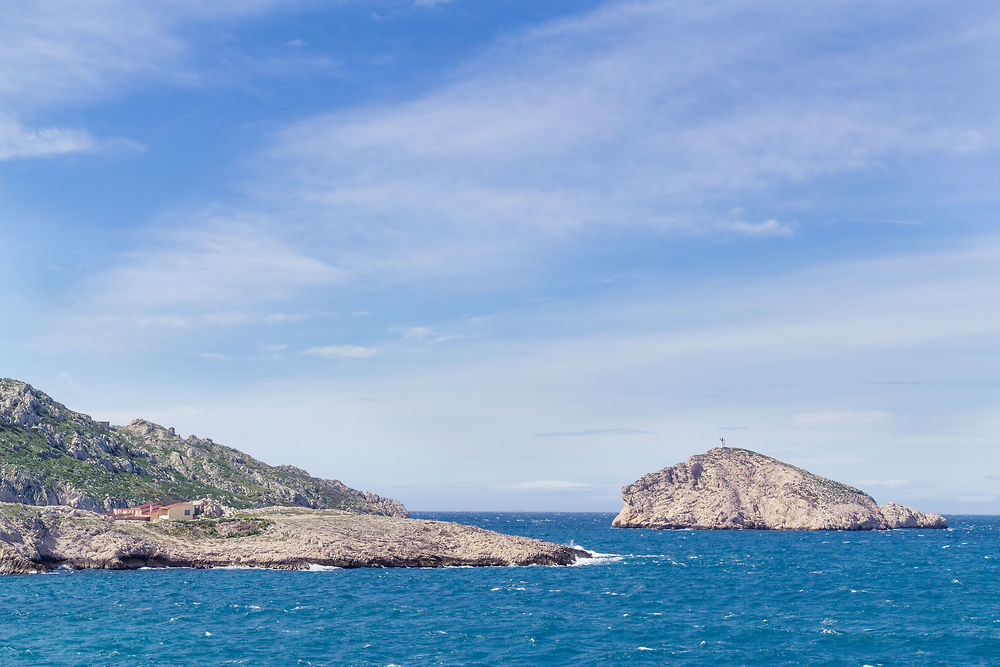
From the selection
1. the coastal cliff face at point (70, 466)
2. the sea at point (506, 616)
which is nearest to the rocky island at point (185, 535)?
the coastal cliff face at point (70, 466)

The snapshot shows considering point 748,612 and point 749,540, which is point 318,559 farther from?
point 749,540

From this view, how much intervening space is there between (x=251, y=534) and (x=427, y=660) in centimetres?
6519

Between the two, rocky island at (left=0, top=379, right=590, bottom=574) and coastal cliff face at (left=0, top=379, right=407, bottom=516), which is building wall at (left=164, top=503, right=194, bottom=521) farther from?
coastal cliff face at (left=0, top=379, right=407, bottom=516)

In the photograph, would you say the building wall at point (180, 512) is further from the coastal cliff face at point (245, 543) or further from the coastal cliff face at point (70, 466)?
the coastal cliff face at point (70, 466)

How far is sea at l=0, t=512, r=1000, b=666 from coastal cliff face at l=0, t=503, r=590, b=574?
14.5 ft

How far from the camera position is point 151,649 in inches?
2008

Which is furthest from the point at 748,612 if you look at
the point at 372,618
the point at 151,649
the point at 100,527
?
Answer: the point at 100,527

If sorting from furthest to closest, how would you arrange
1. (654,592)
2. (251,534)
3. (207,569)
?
(251,534), (207,569), (654,592)

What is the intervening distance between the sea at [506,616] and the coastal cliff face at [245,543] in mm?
4410

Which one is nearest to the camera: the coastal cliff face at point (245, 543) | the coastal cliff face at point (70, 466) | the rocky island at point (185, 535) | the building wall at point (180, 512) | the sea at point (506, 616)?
the sea at point (506, 616)

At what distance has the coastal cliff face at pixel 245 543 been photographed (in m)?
94.9

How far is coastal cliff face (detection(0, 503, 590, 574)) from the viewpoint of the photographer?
94875mm

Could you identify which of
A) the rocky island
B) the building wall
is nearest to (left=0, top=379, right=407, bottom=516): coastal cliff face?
the rocky island

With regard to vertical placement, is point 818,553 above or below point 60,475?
below
